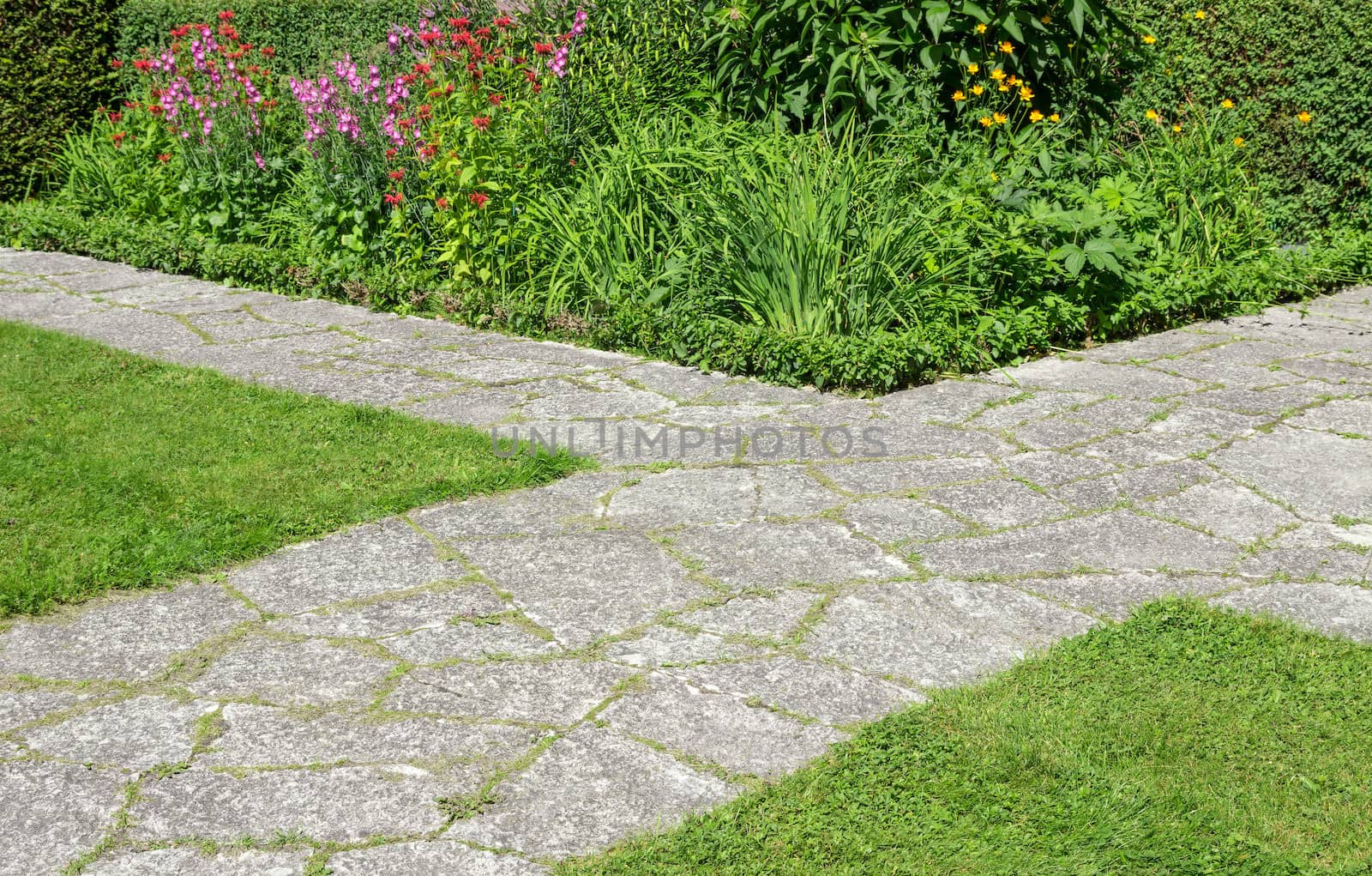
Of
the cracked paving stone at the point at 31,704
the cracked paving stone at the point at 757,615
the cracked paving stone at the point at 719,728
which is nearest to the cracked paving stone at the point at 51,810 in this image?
the cracked paving stone at the point at 31,704

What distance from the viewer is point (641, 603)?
Answer: 12.0 feet

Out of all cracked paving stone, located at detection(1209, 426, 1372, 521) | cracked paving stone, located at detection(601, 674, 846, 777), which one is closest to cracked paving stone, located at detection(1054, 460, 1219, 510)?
cracked paving stone, located at detection(1209, 426, 1372, 521)

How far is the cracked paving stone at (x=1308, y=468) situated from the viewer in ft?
14.1

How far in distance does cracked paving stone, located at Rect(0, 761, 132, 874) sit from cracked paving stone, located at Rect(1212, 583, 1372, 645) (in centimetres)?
278

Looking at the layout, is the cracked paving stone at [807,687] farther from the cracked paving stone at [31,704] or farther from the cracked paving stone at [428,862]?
the cracked paving stone at [31,704]

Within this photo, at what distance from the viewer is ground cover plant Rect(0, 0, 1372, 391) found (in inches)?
236

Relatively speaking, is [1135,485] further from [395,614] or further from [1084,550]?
[395,614]

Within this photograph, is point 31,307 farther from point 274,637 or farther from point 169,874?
point 169,874

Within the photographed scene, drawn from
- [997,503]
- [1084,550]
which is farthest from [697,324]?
[1084,550]

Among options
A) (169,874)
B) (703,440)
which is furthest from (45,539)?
(703,440)

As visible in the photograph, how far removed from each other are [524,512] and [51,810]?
1.88 meters

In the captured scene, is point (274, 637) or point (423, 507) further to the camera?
point (423, 507)

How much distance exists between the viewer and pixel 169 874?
8.17ft

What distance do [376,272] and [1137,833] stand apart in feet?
18.8
